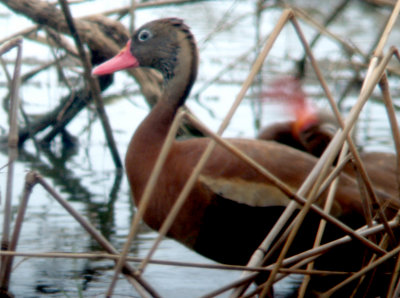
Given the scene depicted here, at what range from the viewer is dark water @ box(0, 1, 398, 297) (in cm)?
392

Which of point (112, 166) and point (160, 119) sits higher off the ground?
point (160, 119)

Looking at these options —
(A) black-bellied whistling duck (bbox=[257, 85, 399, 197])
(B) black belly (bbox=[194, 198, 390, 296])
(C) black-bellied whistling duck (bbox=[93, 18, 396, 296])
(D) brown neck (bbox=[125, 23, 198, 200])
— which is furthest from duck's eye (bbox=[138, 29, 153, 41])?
(B) black belly (bbox=[194, 198, 390, 296])

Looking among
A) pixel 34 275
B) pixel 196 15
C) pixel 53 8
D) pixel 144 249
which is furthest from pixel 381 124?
pixel 34 275

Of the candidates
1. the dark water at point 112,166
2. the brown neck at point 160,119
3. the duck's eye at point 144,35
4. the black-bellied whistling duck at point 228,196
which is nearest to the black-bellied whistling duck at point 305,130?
the dark water at point 112,166

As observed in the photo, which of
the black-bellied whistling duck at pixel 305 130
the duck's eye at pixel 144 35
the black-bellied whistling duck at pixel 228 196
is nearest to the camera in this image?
the black-bellied whistling duck at pixel 228 196

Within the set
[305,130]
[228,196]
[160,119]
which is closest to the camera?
[228,196]

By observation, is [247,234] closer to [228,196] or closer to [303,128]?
[228,196]

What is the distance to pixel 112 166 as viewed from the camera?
6457 mm

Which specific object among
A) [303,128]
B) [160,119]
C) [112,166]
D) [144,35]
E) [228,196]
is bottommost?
[112,166]

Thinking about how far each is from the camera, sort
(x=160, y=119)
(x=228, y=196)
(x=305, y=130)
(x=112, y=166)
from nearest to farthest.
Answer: (x=228, y=196) → (x=160, y=119) → (x=305, y=130) → (x=112, y=166)

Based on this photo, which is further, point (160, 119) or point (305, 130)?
point (305, 130)

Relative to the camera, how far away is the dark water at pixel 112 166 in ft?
12.9

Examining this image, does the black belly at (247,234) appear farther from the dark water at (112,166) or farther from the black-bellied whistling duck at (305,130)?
the black-bellied whistling duck at (305,130)

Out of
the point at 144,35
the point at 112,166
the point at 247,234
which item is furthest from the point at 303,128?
the point at 112,166
